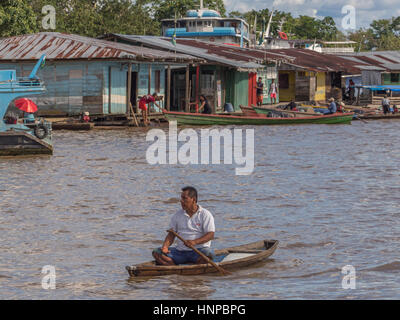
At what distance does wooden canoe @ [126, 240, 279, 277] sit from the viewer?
9.59 meters

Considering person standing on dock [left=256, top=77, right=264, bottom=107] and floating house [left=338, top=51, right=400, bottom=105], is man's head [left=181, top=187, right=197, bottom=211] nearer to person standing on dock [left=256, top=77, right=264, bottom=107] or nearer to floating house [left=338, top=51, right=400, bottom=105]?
person standing on dock [left=256, top=77, right=264, bottom=107]

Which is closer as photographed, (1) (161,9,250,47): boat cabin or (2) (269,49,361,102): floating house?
(2) (269,49,361,102): floating house

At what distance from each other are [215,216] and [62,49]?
1902cm

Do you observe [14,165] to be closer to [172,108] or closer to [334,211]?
[334,211]

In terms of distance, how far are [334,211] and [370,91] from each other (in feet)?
128

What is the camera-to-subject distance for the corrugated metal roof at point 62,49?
30.6 m

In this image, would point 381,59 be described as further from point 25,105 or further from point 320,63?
point 25,105

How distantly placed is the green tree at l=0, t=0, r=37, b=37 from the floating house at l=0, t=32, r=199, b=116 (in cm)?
382

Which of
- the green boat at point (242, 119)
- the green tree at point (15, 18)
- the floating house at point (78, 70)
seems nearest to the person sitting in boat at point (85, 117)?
the floating house at point (78, 70)

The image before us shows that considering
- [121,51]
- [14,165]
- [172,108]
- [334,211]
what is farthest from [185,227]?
[172,108]

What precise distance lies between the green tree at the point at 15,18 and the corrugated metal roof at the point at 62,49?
302 cm

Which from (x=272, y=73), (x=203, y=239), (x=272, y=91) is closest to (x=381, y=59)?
(x=272, y=73)

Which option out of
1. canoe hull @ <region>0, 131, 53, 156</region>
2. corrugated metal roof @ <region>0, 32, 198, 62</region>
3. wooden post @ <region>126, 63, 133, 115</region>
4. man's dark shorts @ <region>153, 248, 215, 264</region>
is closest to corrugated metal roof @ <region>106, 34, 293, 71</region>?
corrugated metal roof @ <region>0, 32, 198, 62</region>

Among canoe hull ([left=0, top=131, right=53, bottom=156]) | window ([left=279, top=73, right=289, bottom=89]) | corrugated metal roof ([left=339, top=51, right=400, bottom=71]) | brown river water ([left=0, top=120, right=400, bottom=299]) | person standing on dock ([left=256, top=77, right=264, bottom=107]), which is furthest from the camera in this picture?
corrugated metal roof ([left=339, top=51, right=400, bottom=71])
